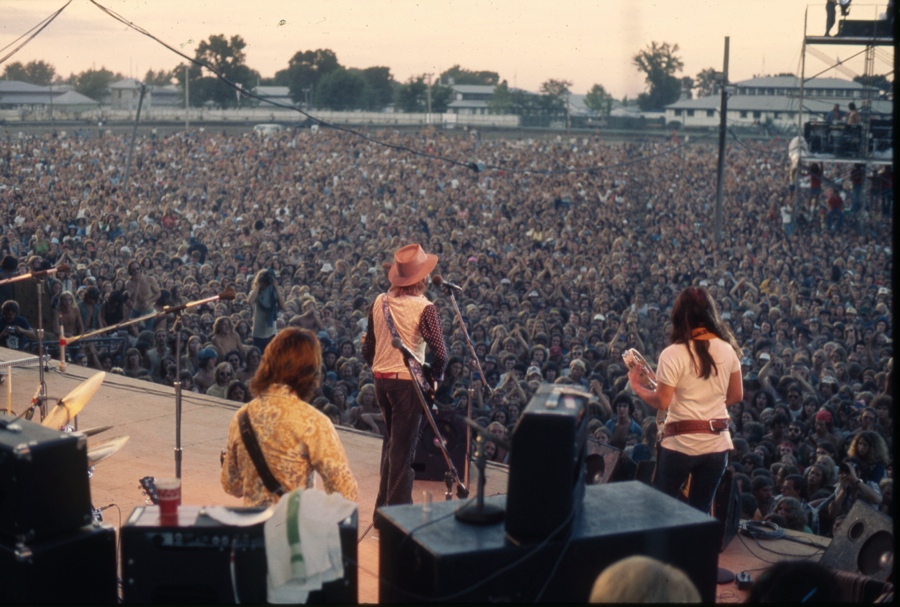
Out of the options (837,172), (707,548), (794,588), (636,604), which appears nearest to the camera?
(636,604)

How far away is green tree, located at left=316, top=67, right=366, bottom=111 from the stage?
49.8m

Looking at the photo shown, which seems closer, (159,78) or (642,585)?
(642,585)

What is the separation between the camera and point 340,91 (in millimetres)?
56281

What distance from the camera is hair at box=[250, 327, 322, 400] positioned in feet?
10.5

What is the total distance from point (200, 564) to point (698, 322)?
6.73 feet

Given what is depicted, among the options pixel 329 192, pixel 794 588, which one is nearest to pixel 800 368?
pixel 794 588

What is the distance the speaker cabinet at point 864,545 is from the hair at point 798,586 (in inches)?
66.1

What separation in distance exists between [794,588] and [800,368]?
6912 millimetres

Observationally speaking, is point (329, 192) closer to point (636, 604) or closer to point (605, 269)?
point (605, 269)

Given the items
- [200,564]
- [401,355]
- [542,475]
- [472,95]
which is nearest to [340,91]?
[472,95]

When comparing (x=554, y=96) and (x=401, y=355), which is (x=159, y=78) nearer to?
(x=554, y=96)

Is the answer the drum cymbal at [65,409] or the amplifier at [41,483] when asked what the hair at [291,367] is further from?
the drum cymbal at [65,409]

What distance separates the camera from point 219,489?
207 inches

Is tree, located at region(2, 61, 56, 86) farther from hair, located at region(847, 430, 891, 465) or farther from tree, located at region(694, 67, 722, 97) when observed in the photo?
hair, located at region(847, 430, 891, 465)
